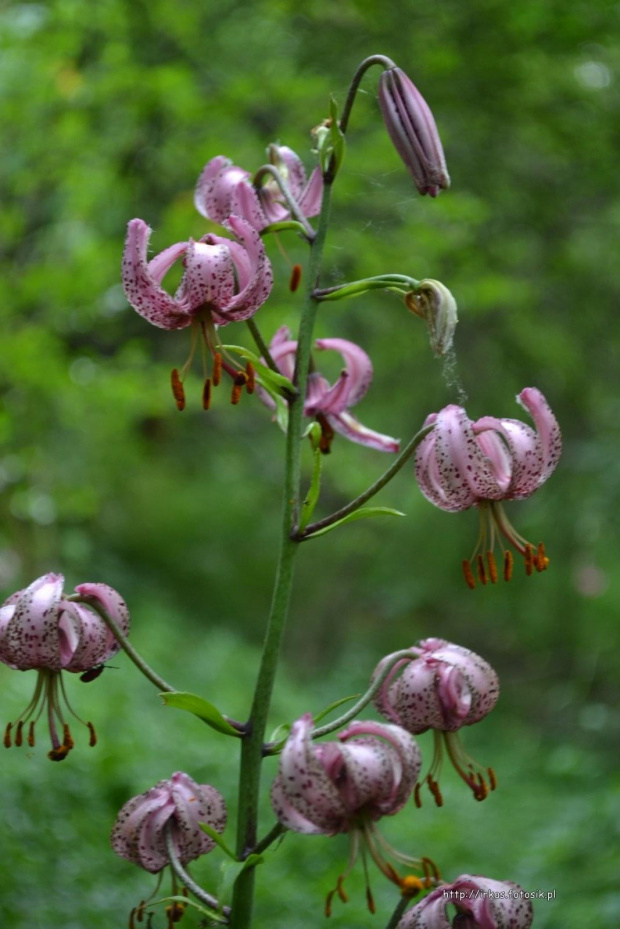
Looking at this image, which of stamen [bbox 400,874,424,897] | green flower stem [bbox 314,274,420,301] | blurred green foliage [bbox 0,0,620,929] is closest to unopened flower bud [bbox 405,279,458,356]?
green flower stem [bbox 314,274,420,301]

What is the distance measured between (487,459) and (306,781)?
0.40 meters

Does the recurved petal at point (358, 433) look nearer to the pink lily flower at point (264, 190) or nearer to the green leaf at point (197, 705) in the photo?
the pink lily flower at point (264, 190)

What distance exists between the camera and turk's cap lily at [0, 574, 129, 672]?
110cm

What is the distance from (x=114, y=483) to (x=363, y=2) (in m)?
5.34

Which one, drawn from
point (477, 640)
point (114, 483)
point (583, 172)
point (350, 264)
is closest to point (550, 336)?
point (583, 172)

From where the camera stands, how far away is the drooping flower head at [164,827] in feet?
3.86

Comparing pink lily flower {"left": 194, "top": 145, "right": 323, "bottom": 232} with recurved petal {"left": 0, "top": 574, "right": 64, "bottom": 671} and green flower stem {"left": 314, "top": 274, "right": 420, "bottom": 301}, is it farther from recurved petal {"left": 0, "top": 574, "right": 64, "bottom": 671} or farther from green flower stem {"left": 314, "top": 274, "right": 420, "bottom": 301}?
recurved petal {"left": 0, "top": 574, "right": 64, "bottom": 671}

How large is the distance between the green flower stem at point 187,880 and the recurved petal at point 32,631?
0.26 m

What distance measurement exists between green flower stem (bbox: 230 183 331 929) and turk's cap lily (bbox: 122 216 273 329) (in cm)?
8

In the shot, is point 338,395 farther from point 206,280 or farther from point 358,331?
point 358,331

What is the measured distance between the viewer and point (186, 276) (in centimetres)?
114

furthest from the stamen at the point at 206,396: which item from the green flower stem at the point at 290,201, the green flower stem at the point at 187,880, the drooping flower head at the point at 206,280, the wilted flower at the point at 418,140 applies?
the green flower stem at the point at 187,880

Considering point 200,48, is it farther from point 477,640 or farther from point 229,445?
point 477,640

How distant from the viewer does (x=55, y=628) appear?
1.10m
